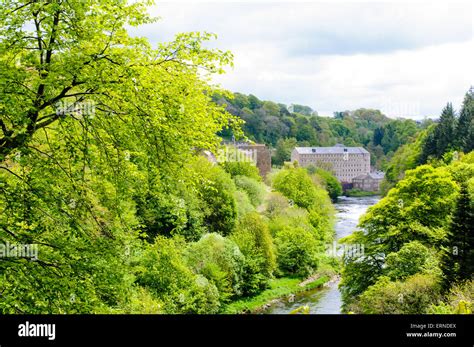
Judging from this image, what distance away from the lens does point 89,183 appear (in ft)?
26.5

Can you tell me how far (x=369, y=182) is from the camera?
60188mm

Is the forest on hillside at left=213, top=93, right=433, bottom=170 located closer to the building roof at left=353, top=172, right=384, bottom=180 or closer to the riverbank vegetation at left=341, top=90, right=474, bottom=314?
the building roof at left=353, top=172, right=384, bottom=180

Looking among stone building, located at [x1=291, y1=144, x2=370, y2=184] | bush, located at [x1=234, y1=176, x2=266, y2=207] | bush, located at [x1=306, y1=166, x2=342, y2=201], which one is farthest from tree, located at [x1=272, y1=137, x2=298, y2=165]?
bush, located at [x1=234, y1=176, x2=266, y2=207]

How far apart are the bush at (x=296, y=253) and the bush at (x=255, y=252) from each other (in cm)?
139

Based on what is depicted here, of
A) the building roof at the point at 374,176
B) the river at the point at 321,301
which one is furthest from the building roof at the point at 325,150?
the river at the point at 321,301

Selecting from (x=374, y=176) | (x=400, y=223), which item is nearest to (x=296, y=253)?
(x=400, y=223)

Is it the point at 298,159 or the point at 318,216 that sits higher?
the point at 298,159

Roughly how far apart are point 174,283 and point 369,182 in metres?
49.6

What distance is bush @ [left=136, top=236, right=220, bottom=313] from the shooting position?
859 cm

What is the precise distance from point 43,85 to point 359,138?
198 feet

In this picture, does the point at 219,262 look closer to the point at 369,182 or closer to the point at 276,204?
the point at 276,204

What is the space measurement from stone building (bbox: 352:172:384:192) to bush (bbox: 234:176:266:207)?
1875cm
